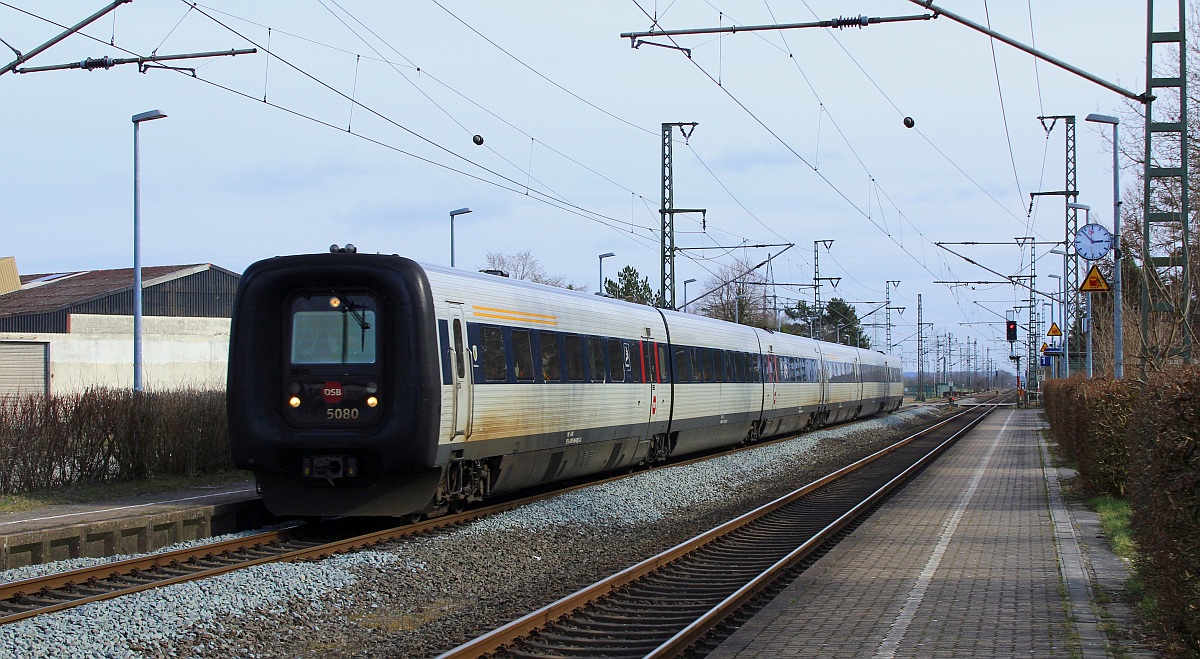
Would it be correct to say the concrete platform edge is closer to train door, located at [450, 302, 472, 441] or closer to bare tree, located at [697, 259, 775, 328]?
train door, located at [450, 302, 472, 441]

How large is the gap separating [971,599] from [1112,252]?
1327cm

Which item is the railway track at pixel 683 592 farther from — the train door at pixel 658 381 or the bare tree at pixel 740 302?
the bare tree at pixel 740 302

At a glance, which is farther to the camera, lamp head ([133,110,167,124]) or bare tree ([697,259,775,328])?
bare tree ([697,259,775,328])

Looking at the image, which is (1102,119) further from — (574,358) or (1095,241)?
(574,358)

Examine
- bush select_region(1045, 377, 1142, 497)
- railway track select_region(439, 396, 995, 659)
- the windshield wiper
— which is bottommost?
railway track select_region(439, 396, 995, 659)

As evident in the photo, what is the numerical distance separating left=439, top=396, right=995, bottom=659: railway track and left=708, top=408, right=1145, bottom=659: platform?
0.33m

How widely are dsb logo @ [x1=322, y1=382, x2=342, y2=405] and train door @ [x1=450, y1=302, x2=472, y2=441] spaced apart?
1243mm

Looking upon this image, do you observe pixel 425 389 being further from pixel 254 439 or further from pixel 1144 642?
pixel 1144 642

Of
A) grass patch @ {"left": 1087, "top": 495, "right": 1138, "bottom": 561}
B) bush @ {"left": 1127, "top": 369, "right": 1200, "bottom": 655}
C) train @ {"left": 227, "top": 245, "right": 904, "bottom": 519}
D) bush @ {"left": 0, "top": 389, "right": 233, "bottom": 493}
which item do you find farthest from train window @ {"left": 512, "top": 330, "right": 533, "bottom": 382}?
bush @ {"left": 1127, "top": 369, "right": 1200, "bottom": 655}

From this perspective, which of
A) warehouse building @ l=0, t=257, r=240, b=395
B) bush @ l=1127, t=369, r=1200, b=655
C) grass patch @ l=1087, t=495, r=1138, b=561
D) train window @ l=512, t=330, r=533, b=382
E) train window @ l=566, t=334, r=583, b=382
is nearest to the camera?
bush @ l=1127, t=369, r=1200, b=655

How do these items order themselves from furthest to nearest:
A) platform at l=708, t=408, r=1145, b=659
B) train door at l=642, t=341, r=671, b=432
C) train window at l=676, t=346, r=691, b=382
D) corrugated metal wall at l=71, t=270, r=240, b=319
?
corrugated metal wall at l=71, t=270, r=240, b=319 → train window at l=676, t=346, r=691, b=382 → train door at l=642, t=341, r=671, b=432 → platform at l=708, t=408, r=1145, b=659

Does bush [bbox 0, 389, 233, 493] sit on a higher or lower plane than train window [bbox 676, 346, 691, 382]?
lower

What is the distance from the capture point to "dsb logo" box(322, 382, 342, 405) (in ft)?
42.3

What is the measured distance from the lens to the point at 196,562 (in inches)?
429
